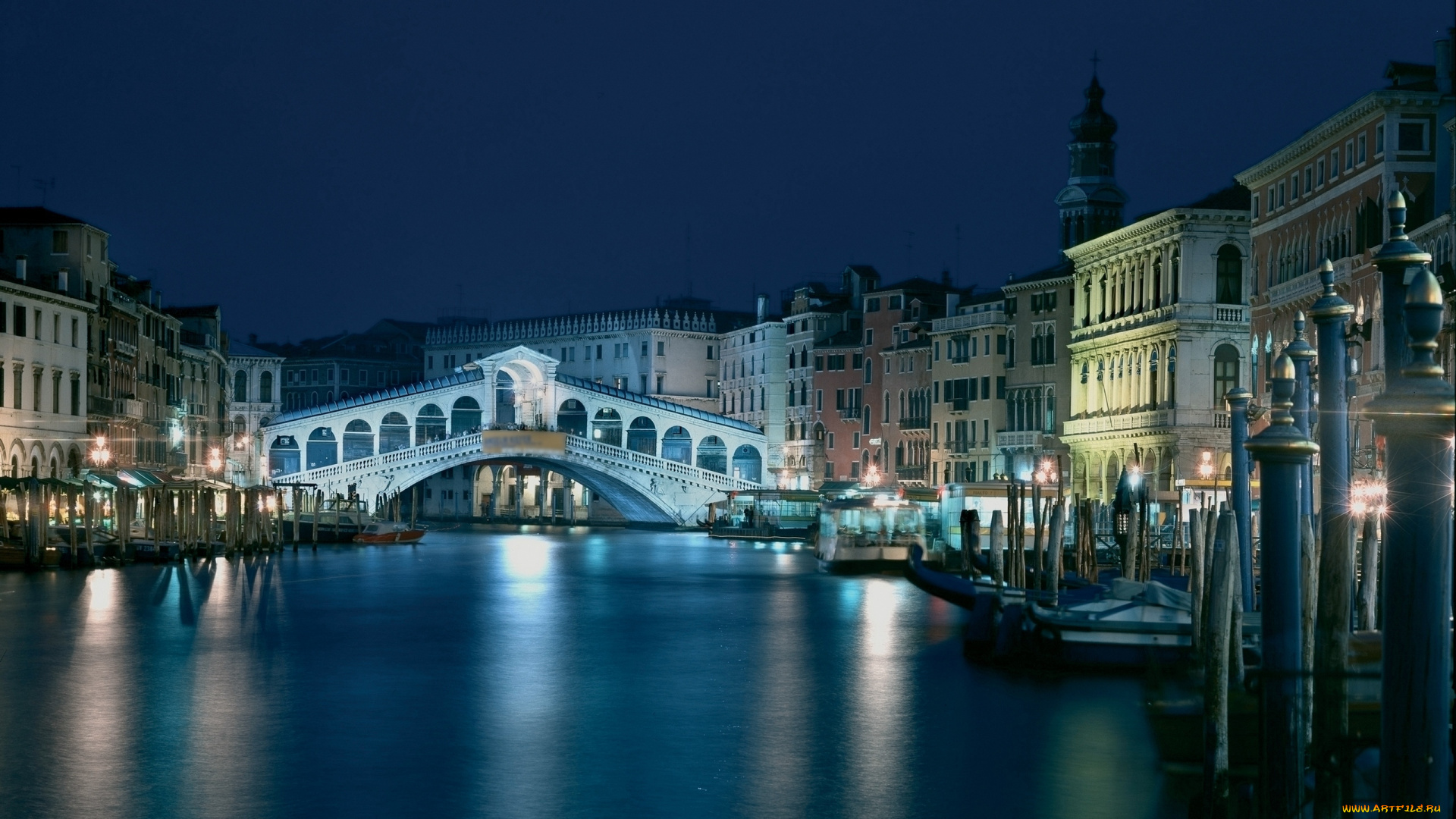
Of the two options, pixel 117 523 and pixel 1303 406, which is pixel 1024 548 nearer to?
pixel 1303 406

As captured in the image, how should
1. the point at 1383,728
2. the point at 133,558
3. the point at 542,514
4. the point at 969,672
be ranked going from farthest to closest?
the point at 542,514, the point at 133,558, the point at 969,672, the point at 1383,728

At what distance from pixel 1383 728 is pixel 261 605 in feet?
74.6

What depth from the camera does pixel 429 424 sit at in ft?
245

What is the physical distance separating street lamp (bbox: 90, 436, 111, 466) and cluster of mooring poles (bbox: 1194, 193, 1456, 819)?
35128 mm

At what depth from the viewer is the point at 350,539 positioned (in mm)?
53000

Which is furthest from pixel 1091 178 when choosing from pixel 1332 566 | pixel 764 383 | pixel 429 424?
pixel 1332 566

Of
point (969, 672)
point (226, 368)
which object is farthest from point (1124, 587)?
point (226, 368)

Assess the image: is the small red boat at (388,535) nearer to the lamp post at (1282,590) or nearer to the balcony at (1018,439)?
the balcony at (1018,439)

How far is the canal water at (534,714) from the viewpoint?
11.2 meters

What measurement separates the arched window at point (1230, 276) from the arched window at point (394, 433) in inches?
1539

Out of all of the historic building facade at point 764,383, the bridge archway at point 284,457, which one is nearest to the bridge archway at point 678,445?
the historic building facade at point 764,383

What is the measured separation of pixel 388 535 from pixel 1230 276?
75.0ft

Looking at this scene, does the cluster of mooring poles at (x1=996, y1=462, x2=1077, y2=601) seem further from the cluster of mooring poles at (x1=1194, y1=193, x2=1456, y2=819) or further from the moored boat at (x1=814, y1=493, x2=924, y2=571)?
the cluster of mooring poles at (x1=1194, y1=193, x2=1456, y2=819)

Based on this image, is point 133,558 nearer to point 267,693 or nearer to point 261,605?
point 261,605
